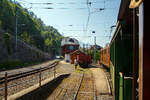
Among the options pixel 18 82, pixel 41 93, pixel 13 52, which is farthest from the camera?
pixel 13 52

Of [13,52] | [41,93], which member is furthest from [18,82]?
[13,52]

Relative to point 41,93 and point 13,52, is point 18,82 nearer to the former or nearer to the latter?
point 41,93

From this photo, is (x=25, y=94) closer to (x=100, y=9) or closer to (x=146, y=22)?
(x=146, y=22)

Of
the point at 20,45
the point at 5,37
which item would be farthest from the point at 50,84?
the point at 20,45

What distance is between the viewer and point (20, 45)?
30156 mm

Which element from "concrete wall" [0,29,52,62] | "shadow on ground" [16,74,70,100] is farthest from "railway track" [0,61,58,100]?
"concrete wall" [0,29,52,62]

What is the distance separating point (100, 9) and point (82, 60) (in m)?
13.1

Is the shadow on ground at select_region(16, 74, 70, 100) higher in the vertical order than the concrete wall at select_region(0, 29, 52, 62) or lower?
lower

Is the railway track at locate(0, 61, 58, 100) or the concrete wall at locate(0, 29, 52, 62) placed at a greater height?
the concrete wall at locate(0, 29, 52, 62)

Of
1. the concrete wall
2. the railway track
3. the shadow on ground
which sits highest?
the concrete wall

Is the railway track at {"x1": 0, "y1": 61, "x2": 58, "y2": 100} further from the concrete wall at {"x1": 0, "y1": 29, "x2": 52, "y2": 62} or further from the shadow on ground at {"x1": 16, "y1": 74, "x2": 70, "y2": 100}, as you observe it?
the concrete wall at {"x1": 0, "y1": 29, "x2": 52, "y2": 62}

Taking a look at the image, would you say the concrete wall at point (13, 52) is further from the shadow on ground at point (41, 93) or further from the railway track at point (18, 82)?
the shadow on ground at point (41, 93)

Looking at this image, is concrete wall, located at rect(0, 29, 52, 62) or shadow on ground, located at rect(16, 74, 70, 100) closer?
shadow on ground, located at rect(16, 74, 70, 100)

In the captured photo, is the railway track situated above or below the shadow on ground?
above
